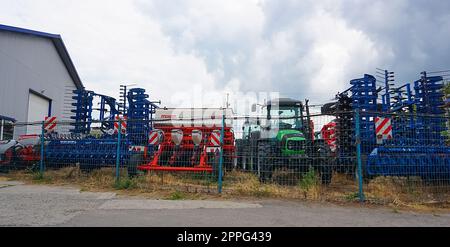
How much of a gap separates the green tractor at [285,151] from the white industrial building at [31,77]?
36.9 feet

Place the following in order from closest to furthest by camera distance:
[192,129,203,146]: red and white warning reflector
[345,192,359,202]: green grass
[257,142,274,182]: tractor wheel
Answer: [345,192,359,202]: green grass → [257,142,274,182]: tractor wheel → [192,129,203,146]: red and white warning reflector

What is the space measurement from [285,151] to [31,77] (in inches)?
729

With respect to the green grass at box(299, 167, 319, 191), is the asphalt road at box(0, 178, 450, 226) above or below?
below

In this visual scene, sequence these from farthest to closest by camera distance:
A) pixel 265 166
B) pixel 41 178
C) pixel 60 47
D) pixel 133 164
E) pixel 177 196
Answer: pixel 60 47 < pixel 41 178 < pixel 133 164 < pixel 265 166 < pixel 177 196

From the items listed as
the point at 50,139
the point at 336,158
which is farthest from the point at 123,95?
the point at 336,158

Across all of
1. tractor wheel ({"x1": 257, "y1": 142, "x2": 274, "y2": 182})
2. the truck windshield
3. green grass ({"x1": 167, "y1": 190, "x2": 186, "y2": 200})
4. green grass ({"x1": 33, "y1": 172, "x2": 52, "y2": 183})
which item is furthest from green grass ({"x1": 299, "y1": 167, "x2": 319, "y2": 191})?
green grass ({"x1": 33, "y1": 172, "x2": 52, "y2": 183})

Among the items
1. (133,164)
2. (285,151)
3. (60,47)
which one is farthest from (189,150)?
(60,47)

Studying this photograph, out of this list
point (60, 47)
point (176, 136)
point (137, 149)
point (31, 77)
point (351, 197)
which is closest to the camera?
point (351, 197)

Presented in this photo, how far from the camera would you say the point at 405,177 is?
7379 mm

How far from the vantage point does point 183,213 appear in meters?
5.38

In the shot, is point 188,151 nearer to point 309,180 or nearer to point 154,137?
point 154,137

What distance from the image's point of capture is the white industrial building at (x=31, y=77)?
17.0m

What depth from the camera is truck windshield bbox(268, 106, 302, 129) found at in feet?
32.9

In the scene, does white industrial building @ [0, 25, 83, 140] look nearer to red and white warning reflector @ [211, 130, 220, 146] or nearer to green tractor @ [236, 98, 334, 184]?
red and white warning reflector @ [211, 130, 220, 146]
